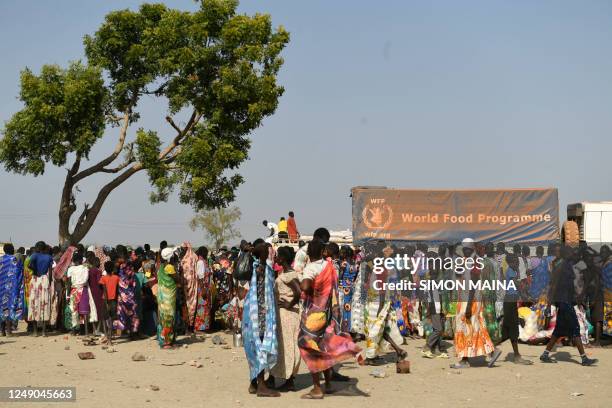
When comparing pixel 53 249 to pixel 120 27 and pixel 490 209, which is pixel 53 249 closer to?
pixel 120 27

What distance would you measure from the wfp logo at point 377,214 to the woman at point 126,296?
42.0ft

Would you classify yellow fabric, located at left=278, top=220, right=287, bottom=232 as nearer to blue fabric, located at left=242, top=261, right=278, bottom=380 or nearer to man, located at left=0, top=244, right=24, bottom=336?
man, located at left=0, top=244, right=24, bottom=336

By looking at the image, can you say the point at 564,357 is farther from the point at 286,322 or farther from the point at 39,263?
the point at 39,263

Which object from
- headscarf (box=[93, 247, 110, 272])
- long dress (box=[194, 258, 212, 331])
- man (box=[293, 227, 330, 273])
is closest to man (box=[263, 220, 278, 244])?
headscarf (box=[93, 247, 110, 272])

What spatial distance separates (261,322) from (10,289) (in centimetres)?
821

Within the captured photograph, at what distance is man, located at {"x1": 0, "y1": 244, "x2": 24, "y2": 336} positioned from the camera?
49.9 feet

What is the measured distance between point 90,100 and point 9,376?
12.8 m

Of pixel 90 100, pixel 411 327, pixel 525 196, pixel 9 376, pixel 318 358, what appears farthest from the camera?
pixel 525 196

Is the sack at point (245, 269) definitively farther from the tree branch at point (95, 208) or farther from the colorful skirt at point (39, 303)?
the tree branch at point (95, 208)

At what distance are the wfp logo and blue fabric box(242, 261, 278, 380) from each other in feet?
56.4

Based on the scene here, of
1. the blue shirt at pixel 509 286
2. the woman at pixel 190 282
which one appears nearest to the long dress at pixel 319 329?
the blue shirt at pixel 509 286

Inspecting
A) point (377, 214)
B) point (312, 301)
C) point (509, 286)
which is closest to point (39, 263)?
point (312, 301)

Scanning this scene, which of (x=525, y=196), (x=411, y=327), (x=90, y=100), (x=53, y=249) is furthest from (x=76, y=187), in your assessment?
(x=525, y=196)

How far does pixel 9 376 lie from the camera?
415 inches
